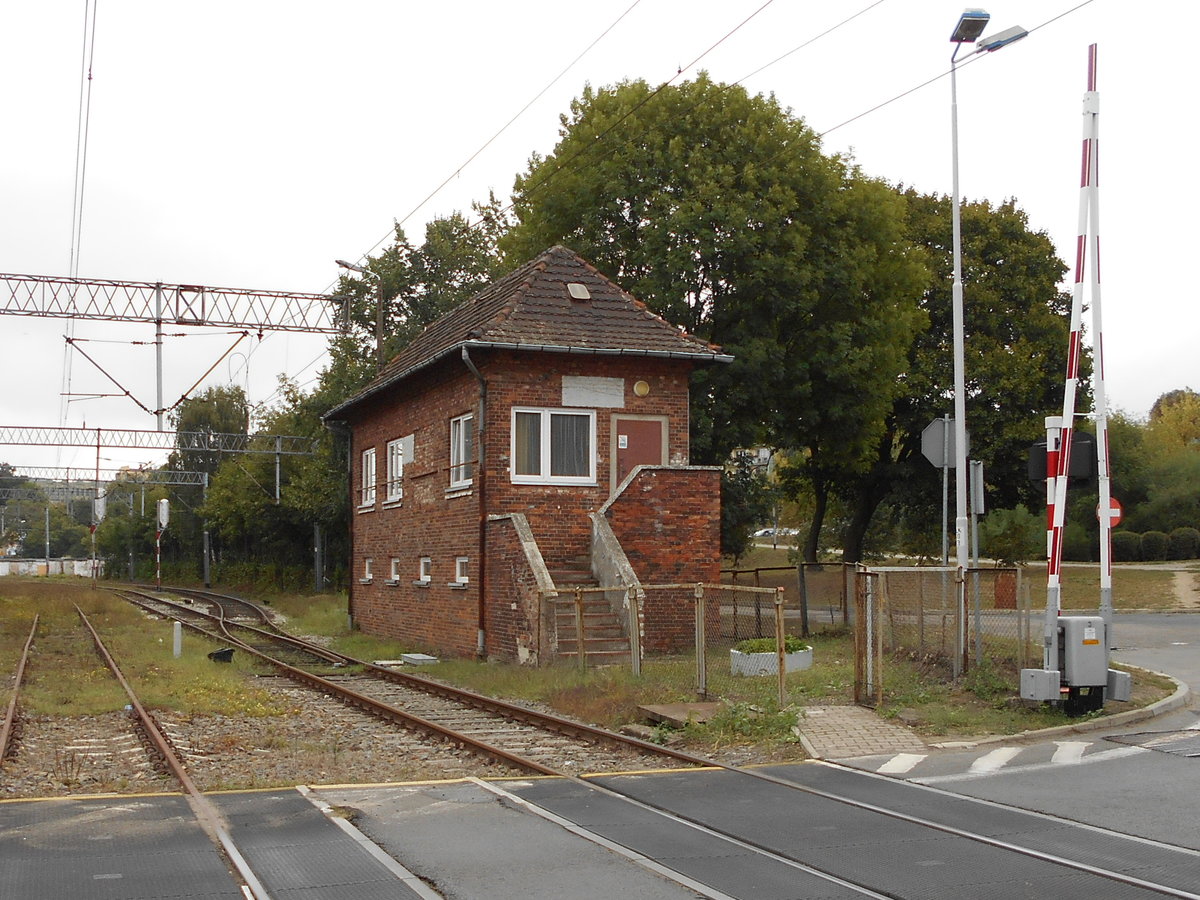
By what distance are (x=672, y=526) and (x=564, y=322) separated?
420 cm

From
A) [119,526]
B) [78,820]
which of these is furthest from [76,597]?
[119,526]

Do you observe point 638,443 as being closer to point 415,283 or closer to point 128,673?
point 128,673

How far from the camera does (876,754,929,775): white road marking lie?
424 inches

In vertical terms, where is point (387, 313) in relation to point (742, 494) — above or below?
above

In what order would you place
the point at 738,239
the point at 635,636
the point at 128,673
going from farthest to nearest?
the point at 738,239, the point at 128,673, the point at 635,636

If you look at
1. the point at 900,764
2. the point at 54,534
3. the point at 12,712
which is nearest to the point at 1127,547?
the point at 900,764

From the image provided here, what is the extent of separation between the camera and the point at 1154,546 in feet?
168

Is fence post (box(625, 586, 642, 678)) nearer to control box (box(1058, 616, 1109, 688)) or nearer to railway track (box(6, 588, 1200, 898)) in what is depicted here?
railway track (box(6, 588, 1200, 898))

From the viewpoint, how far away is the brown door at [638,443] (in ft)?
74.0

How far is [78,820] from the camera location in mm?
8719

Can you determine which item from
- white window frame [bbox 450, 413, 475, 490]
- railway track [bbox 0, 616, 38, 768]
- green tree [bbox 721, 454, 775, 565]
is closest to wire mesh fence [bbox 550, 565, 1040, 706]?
white window frame [bbox 450, 413, 475, 490]

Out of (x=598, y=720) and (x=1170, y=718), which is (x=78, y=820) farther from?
(x=1170, y=718)

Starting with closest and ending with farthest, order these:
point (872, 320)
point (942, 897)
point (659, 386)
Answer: point (942, 897) → point (659, 386) → point (872, 320)

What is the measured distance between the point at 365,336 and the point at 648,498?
2474 centimetres
